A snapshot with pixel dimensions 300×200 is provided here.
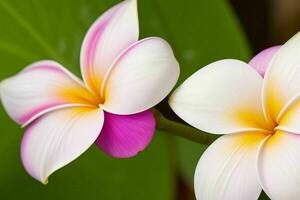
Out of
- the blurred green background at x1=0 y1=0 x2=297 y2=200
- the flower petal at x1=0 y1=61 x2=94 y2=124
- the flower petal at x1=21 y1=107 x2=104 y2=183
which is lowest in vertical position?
the blurred green background at x1=0 y1=0 x2=297 y2=200

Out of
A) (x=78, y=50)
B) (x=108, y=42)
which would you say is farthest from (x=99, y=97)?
(x=78, y=50)

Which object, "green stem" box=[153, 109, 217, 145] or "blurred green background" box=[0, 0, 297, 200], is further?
"blurred green background" box=[0, 0, 297, 200]

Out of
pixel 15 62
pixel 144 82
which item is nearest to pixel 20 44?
pixel 15 62

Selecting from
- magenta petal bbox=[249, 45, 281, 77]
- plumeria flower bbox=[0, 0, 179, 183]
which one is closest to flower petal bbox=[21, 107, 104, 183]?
plumeria flower bbox=[0, 0, 179, 183]

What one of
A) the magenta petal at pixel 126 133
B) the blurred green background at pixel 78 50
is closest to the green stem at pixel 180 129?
the magenta petal at pixel 126 133

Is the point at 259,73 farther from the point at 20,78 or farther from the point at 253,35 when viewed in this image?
the point at 253,35

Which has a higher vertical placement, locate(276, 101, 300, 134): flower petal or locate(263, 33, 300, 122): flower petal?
locate(263, 33, 300, 122): flower petal

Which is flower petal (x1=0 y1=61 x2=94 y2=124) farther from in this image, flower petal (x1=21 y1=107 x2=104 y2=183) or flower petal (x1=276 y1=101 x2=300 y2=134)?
flower petal (x1=276 y1=101 x2=300 y2=134)

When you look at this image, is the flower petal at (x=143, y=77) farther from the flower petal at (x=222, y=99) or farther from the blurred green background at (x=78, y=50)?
the blurred green background at (x=78, y=50)

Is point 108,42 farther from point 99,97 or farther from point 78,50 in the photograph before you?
point 78,50
